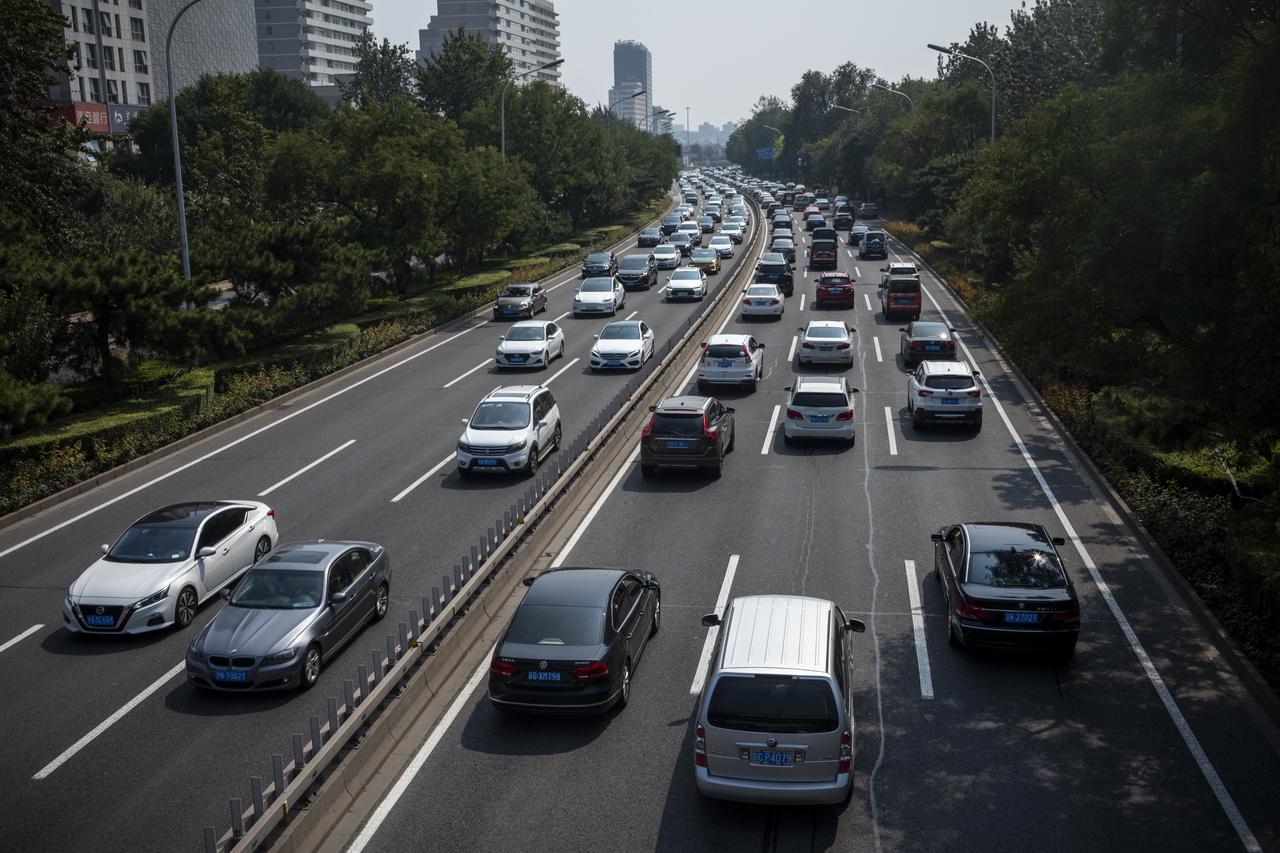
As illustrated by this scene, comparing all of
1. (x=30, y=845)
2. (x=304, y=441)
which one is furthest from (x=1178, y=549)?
(x=304, y=441)

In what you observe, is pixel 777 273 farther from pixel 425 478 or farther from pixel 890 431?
pixel 425 478

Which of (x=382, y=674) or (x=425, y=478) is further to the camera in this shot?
(x=425, y=478)

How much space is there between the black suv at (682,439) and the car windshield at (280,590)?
10384mm

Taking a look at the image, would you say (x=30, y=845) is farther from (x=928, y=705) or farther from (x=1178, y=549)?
(x=1178, y=549)

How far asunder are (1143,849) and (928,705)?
362cm

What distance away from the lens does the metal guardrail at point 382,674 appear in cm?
1080

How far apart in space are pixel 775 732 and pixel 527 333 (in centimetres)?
2815

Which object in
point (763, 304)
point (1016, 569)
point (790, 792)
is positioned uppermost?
point (763, 304)

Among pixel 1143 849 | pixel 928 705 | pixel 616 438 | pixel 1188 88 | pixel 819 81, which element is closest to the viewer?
pixel 1143 849

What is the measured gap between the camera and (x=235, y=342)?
105 feet

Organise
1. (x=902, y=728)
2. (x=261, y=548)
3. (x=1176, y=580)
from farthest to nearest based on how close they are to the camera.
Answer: (x=261, y=548) → (x=1176, y=580) → (x=902, y=728)

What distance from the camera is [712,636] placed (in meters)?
16.8

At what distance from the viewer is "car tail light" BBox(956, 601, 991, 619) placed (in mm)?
15281

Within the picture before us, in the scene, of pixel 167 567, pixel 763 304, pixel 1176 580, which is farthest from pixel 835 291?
pixel 167 567
